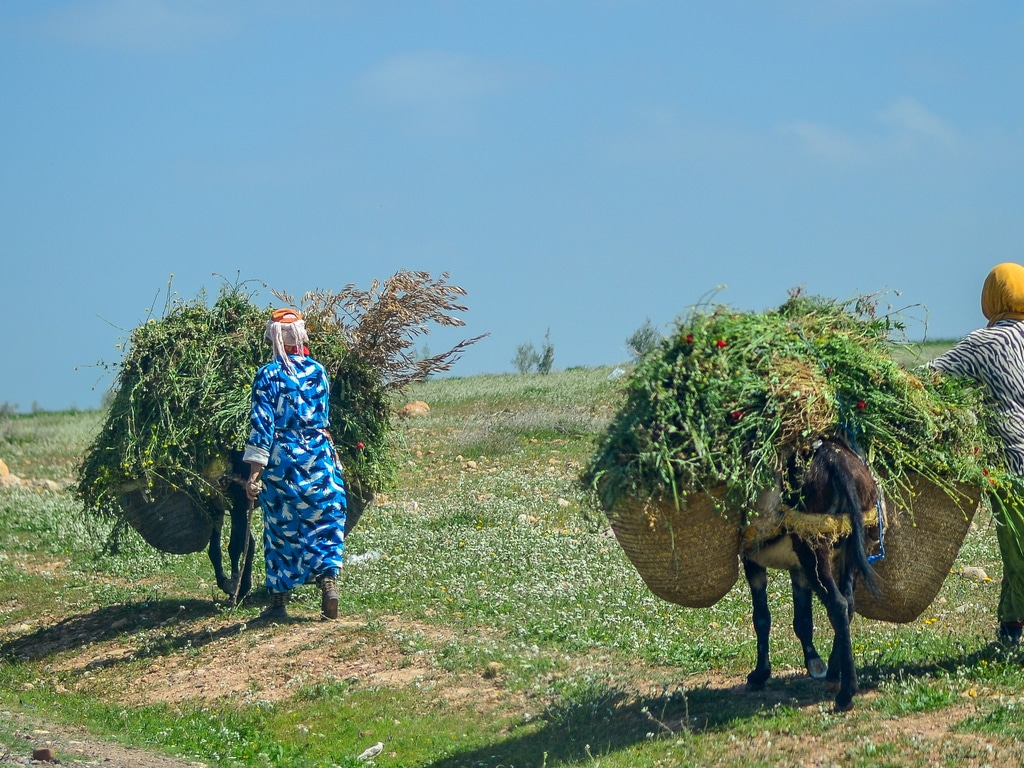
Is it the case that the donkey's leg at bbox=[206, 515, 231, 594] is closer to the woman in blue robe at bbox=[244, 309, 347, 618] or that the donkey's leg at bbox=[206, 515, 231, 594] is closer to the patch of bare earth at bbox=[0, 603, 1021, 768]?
the patch of bare earth at bbox=[0, 603, 1021, 768]

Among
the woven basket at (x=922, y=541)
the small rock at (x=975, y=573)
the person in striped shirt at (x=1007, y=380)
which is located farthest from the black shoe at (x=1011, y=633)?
the small rock at (x=975, y=573)

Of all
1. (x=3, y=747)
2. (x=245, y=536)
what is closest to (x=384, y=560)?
(x=245, y=536)

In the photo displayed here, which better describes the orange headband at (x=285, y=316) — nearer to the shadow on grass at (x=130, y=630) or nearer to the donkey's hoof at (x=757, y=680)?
the shadow on grass at (x=130, y=630)

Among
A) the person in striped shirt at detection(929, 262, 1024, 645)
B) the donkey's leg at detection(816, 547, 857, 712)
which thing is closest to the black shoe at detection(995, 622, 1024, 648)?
the person in striped shirt at detection(929, 262, 1024, 645)

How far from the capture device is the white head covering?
11.1 meters

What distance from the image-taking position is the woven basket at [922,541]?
7.88 meters

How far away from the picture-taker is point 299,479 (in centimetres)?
1129

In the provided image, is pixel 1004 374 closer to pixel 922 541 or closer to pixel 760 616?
pixel 922 541

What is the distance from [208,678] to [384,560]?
3.99 m

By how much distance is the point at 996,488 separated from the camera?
798cm

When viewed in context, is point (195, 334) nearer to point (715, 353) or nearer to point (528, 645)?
point (528, 645)

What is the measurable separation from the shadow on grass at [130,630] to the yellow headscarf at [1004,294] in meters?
7.20

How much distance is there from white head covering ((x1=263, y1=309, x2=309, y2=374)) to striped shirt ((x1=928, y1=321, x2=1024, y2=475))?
5753 millimetres

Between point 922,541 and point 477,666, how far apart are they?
370 cm
